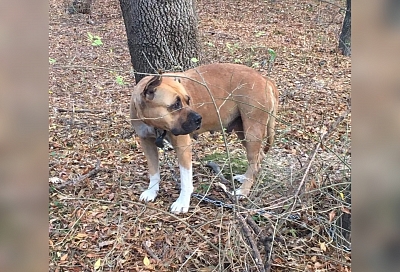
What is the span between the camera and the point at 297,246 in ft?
11.7

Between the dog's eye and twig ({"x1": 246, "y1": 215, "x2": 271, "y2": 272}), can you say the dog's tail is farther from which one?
twig ({"x1": 246, "y1": 215, "x2": 271, "y2": 272})

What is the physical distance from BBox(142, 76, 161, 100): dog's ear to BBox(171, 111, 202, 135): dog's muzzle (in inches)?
15.8

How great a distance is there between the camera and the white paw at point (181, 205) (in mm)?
4322

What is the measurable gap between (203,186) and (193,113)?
3.20ft

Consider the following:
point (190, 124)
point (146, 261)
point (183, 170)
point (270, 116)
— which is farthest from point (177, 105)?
point (146, 261)

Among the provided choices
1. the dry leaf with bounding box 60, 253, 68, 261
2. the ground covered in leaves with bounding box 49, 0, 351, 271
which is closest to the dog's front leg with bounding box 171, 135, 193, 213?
the ground covered in leaves with bounding box 49, 0, 351, 271

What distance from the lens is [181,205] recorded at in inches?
172

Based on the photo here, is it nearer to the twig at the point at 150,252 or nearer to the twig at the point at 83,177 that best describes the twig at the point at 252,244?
the twig at the point at 150,252

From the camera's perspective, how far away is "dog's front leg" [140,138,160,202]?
465 centimetres

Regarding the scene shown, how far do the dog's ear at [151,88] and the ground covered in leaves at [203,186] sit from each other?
319 mm
